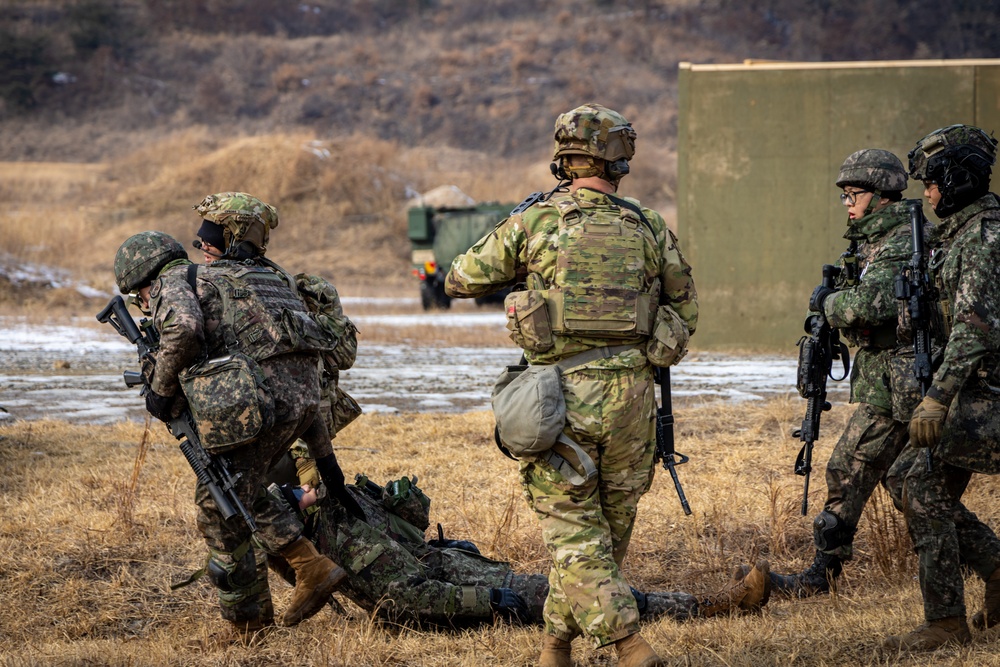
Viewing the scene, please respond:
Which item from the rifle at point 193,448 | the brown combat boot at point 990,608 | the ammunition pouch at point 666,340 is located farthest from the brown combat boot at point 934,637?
the rifle at point 193,448

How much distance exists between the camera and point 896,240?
488cm

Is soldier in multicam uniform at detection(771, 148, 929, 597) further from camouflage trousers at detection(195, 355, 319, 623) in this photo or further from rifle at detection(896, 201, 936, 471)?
camouflage trousers at detection(195, 355, 319, 623)

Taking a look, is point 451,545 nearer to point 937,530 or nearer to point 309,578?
point 309,578

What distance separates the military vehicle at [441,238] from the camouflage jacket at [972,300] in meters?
19.9

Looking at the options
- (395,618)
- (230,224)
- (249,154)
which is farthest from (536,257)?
(249,154)

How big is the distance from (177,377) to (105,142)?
46050 mm

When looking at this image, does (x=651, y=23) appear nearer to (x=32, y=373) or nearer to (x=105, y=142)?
(x=105, y=142)

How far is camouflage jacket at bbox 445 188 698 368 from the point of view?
3.88 meters

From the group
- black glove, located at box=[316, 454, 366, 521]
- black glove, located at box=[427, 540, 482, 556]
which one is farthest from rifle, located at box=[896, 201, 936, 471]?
black glove, located at box=[316, 454, 366, 521]

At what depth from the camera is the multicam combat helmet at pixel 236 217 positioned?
180 inches

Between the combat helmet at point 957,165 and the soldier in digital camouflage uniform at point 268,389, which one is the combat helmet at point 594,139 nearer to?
the combat helmet at point 957,165

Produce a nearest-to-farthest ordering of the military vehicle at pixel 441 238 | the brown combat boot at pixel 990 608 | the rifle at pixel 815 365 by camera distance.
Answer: the brown combat boot at pixel 990 608
the rifle at pixel 815 365
the military vehicle at pixel 441 238

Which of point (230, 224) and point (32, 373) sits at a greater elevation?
point (230, 224)

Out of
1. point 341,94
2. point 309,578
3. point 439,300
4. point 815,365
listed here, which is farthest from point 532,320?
point 341,94
